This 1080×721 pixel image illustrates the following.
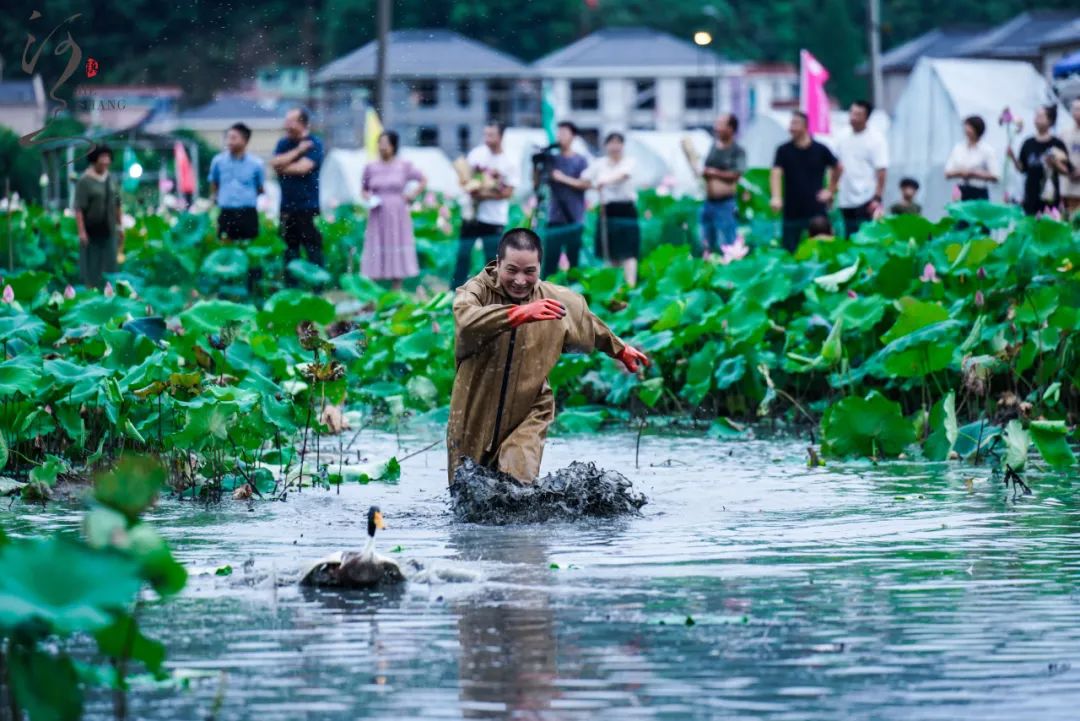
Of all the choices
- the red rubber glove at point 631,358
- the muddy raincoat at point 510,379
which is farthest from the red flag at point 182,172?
the red rubber glove at point 631,358

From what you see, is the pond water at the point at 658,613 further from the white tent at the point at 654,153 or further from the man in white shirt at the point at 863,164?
the white tent at the point at 654,153

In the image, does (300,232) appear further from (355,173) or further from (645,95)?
(645,95)

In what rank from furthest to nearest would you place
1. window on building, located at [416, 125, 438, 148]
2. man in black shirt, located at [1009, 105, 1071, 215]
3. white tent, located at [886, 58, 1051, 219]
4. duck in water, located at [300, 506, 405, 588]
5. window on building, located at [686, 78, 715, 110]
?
window on building, located at [686, 78, 715, 110], window on building, located at [416, 125, 438, 148], white tent, located at [886, 58, 1051, 219], man in black shirt, located at [1009, 105, 1071, 215], duck in water, located at [300, 506, 405, 588]

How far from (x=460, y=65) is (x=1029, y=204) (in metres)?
65.4

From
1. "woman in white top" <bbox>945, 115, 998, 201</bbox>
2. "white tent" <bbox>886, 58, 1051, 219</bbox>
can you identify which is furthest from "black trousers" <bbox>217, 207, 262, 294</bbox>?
"white tent" <bbox>886, 58, 1051, 219</bbox>

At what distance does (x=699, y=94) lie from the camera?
88.8 meters

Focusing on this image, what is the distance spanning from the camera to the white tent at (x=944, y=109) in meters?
24.2

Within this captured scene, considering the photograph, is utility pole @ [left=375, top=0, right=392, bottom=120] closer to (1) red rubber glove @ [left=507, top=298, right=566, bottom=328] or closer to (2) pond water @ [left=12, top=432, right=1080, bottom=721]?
(2) pond water @ [left=12, top=432, right=1080, bottom=721]

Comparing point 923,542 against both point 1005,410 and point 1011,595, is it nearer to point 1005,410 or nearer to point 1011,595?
point 1011,595

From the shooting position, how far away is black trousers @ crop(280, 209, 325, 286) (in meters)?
17.4

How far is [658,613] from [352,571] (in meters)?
1.01

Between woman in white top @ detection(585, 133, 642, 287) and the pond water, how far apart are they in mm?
9251

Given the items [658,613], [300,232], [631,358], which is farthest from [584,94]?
[658,613]

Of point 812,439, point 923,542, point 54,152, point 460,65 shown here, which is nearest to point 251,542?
point 923,542
